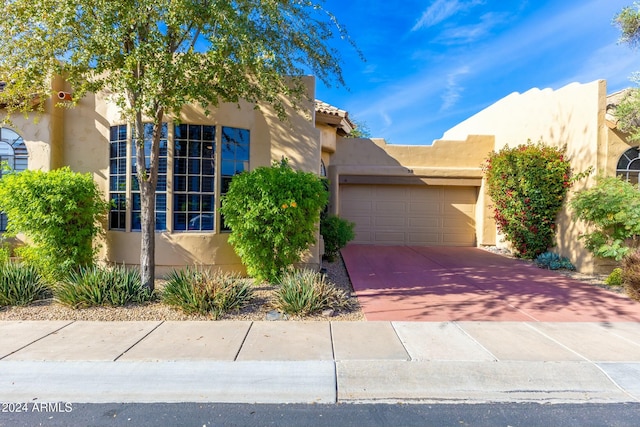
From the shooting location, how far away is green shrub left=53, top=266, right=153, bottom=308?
618cm

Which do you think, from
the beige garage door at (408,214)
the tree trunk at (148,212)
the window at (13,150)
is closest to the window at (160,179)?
the tree trunk at (148,212)

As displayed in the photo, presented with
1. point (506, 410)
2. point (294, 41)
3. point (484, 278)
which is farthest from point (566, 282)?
point (294, 41)

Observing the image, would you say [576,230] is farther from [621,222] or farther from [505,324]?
[505,324]

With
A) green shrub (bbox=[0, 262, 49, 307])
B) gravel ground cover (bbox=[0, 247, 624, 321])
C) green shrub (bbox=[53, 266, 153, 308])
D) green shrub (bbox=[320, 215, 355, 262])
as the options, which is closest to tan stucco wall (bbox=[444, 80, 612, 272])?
green shrub (bbox=[320, 215, 355, 262])

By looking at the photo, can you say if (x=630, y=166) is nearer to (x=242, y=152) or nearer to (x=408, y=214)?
(x=408, y=214)

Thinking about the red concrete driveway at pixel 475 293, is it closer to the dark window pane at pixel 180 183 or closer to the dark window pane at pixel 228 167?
the dark window pane at pixel 228 167

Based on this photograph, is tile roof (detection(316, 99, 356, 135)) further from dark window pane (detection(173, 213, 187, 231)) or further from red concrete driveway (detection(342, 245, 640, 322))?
dark window pane (detection(173, 213, 187, 231))

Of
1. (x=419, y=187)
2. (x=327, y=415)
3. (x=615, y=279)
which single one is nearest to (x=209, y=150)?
(x=327, y=415)

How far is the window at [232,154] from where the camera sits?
8312 millimetres

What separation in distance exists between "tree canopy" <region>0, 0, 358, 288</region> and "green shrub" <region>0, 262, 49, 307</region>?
184 cm

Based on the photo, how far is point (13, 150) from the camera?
28.8 ft

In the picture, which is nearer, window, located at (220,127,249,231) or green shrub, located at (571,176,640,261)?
green shrub, located at (571,176,640,261)

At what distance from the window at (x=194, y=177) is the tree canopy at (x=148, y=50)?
4.45 ft

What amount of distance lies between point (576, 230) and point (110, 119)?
12.1 meters
